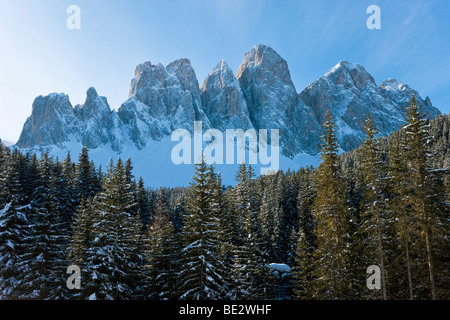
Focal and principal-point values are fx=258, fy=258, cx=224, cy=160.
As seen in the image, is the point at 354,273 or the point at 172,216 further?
the point at 172,216

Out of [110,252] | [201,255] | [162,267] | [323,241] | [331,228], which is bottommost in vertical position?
[162,267]

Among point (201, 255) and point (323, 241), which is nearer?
point (201, 255)

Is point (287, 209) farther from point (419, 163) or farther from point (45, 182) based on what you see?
point (45, 182)

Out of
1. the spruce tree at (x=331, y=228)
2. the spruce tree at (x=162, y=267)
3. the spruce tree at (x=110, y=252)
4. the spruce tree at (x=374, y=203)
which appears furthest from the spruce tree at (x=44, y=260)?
the spruce tree at (x=374, y=203)

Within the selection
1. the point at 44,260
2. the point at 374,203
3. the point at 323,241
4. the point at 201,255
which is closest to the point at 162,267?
the point at 201,255

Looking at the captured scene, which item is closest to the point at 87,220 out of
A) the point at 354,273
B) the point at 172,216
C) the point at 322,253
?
the point at 322,253

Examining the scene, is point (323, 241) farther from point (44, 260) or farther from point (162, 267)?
point (44, 260)

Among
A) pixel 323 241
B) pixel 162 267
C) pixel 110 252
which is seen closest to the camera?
pixel 110 252

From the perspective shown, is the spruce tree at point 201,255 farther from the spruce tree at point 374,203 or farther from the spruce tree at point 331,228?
the spruce tree at point 374,203

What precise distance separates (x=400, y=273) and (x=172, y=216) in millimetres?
41300

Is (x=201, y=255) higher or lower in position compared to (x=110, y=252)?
lower

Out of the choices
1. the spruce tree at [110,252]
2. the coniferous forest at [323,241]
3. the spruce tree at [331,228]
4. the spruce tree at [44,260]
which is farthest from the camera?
the spruce tree at [44,260]

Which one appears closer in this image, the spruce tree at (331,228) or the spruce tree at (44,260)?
the spruce tree at (331,228)
